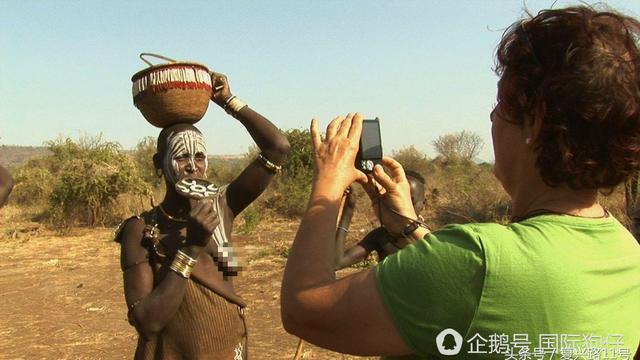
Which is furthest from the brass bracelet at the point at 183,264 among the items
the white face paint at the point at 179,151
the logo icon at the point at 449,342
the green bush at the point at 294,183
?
the green bush at the point at 294,183

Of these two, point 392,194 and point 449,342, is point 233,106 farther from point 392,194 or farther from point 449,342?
point 449,342

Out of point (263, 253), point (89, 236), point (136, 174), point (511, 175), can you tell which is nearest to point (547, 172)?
point (511, 175)

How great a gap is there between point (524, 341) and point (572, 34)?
61 cm

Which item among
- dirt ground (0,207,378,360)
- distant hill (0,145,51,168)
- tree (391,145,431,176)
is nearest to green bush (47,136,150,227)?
dirt ground (0,207,378,360)

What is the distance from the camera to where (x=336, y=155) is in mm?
1287

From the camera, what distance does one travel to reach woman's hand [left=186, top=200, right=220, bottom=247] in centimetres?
209

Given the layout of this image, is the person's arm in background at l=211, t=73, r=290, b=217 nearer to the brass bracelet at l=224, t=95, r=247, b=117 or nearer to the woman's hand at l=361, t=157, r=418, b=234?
the brass bracelet at l=224, t=95, r=247, b=117

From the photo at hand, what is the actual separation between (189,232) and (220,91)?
73 cm

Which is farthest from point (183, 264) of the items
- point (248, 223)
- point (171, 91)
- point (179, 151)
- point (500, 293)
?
point (248, 223)

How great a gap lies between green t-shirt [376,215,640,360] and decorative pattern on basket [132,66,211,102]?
1456 millimetres

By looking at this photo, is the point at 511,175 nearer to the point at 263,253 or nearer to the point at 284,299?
the point at 284,299

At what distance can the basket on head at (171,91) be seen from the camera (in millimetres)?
2246

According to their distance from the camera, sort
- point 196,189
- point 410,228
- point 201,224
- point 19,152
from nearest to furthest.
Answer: point 410,228
point 201,224
point 196,189
point 19,152

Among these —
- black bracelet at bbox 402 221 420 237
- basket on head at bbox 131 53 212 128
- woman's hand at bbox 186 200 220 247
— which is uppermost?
basket on head at bbox 131 53 212 128
